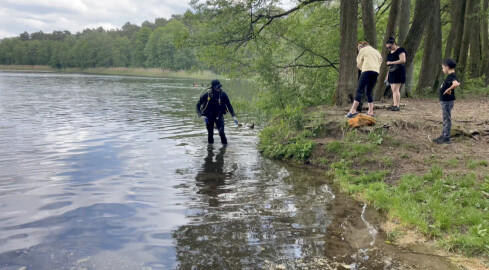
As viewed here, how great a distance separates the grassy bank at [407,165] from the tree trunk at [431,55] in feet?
15.1

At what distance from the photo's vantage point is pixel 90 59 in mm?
118250

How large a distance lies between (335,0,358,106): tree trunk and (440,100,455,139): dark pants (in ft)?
13.2

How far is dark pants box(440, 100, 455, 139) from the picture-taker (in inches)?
304

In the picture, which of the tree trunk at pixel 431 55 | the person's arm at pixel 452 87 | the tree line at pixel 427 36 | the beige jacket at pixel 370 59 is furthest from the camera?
the tree trunk at pixel 431 55

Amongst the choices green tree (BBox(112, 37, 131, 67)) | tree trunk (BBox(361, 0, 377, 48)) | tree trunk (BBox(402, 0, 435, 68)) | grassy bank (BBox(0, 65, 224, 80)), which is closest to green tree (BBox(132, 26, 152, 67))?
green tree (BBox(112, 37, 131, 67))

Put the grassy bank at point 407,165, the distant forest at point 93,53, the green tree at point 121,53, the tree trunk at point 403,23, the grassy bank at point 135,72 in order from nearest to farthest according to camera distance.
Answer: the grassy bank at point 407,165 → the tree trunk at point 403,23 → the grassy bank at point 135,72 → the distant forest at point 93,53 → the green tree at point 121,53

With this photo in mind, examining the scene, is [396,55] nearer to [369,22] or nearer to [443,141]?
[443,141]

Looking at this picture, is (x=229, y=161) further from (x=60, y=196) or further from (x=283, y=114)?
(x=60, y=196)

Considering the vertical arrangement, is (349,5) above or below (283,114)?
above

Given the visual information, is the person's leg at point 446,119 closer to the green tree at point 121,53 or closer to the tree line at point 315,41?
the tree line at point 315,41

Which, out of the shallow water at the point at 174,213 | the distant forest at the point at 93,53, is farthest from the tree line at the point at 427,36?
the distant forest at the point at 93,53

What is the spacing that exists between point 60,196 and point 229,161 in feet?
14.3

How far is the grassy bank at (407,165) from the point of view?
15.6ft

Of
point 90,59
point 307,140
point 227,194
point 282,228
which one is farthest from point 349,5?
point 90,59
